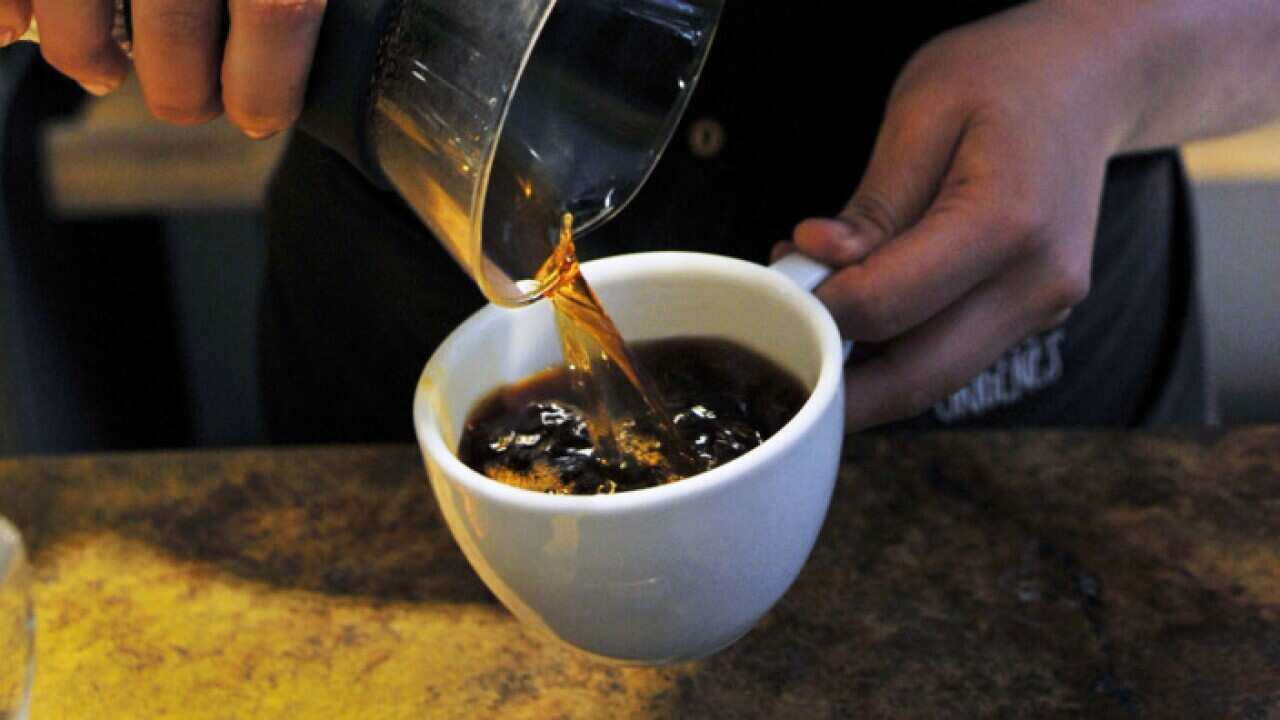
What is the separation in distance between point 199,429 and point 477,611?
4.50ft

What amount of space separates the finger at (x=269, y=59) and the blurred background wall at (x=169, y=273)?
3.48ft

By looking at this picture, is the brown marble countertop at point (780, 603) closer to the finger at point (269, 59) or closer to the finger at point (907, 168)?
the finger at point (907, 168)

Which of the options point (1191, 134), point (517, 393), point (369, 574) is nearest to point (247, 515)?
point (369, 574)

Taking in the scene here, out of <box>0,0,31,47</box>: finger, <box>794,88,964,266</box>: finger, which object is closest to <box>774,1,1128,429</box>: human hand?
<box>794,88,964,266</box>: finger

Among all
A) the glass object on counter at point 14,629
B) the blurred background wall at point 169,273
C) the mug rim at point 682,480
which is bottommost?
the blurred background wall at point 169,273

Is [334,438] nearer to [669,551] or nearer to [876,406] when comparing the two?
[876,406]

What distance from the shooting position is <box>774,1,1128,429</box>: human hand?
0.77m

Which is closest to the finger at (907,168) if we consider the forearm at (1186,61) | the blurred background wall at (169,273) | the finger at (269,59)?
the forearm at (1186,61)

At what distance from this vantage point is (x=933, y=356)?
818mm

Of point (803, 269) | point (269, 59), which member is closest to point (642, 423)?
point (803, 269)

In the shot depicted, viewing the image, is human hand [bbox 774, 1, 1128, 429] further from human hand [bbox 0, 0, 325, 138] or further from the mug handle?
human hand [bbox 0, 0, 325, 138]

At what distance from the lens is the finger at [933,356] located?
2.67 feet

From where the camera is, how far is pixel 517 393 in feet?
2.24

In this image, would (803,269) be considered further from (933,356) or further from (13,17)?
(13,17)
